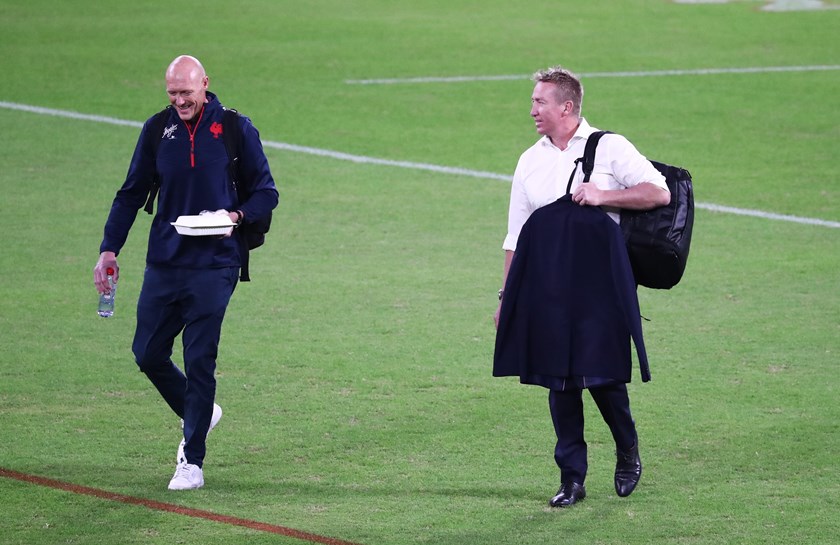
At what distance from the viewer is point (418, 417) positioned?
28.2 ft

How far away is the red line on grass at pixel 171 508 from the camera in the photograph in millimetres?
6680

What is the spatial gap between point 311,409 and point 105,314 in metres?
1.64

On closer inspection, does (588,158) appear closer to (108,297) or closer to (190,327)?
(190,327)

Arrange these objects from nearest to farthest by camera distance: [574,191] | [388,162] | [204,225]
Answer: [574,191], [204,225], [388,162]

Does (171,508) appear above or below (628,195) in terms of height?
below

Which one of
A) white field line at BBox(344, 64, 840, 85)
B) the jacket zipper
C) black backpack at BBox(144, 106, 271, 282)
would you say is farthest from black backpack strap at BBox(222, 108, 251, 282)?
white field line at BBox(344, 64, 840, 85)

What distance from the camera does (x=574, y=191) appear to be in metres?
6.78

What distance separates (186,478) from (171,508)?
0.90ft

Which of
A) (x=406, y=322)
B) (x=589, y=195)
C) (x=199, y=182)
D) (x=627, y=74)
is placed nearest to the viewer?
(x=589, y=195)

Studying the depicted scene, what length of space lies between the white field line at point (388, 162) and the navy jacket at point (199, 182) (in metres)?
8.34

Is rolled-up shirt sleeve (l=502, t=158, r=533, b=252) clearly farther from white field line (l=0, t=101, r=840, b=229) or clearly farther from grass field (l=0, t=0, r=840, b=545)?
white field line (l=0, t=101, r=840, b=229)

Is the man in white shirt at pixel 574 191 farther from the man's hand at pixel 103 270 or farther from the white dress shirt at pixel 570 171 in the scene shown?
the man's hand at pixel 103 270

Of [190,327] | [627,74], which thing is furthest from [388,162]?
[190,327]

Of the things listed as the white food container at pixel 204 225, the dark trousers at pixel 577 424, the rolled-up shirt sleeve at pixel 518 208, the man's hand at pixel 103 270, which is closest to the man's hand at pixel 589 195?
the rolled-up shirt sleeve at pixel 518 208
